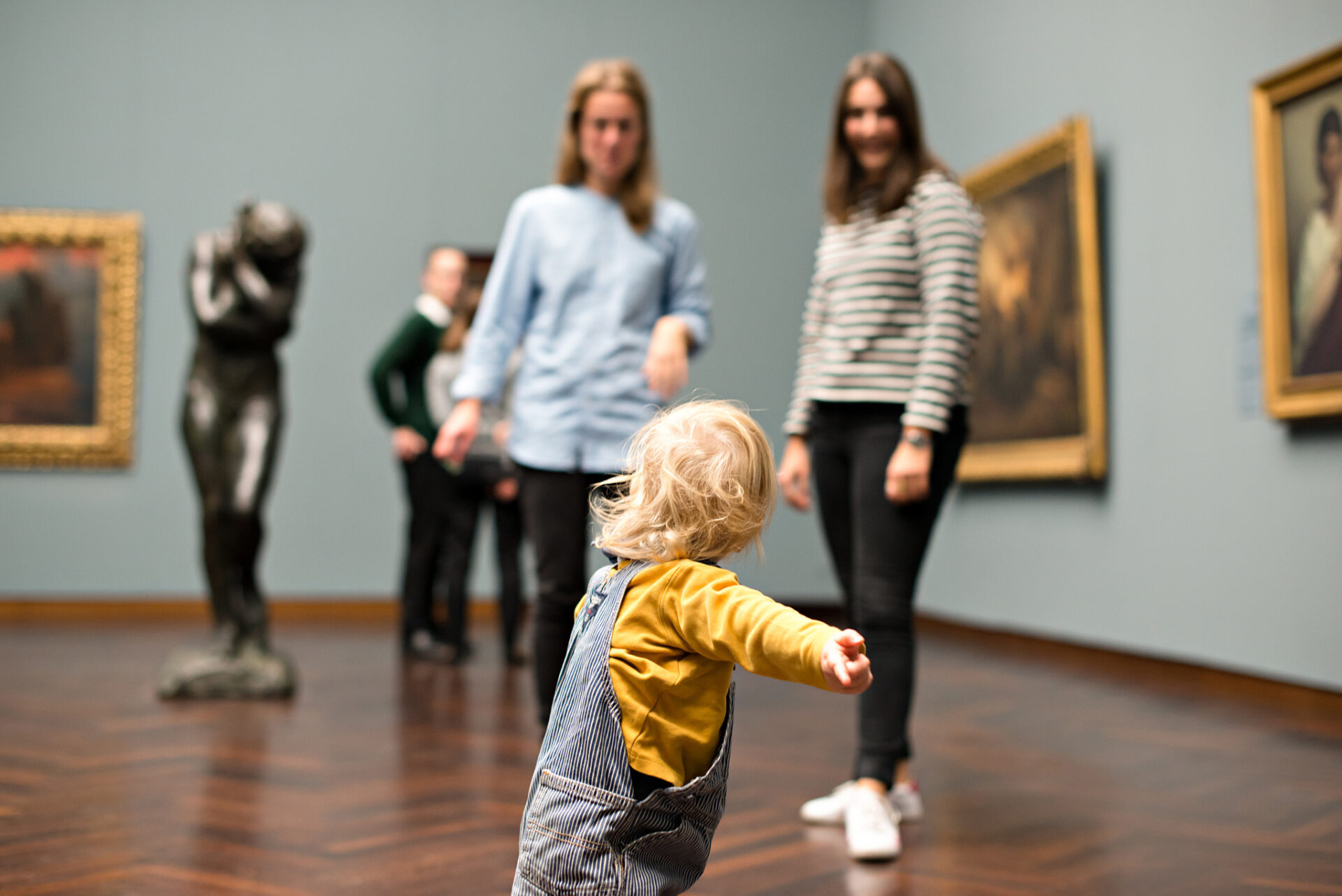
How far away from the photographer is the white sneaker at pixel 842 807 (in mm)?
2607

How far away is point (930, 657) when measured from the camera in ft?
19.7

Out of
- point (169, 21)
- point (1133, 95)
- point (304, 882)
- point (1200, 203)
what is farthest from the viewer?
point (169, 21)

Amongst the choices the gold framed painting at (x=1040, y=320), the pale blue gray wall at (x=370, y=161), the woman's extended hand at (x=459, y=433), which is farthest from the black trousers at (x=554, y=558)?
the pale blue gray wall at (x=370, y=161)

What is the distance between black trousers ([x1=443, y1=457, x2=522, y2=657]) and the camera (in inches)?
221

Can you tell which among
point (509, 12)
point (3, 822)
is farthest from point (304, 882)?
point (509, 12)

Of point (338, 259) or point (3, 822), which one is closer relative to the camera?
point (3, 822)

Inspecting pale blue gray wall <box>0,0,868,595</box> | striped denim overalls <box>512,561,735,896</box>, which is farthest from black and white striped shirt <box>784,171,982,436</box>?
pale blue gray wall <box>0,0,868,595</box>

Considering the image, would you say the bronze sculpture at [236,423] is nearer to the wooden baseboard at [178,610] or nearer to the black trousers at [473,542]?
the black trousers at [473,542]

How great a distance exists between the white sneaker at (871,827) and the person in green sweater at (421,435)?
359 cm

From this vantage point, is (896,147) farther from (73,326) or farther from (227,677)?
(73,326)

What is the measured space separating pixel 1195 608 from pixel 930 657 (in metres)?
1.33

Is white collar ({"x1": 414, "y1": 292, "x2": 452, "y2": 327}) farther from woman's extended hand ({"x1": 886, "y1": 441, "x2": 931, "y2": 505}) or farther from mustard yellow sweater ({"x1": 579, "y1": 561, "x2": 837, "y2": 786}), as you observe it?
mustard yellow sweater ({"x1": 579, "y1": 561, "x2": 837, "y2": 786})

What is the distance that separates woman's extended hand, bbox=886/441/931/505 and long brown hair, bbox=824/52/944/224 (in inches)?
21.3

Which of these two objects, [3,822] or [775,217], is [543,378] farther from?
[775,217]
